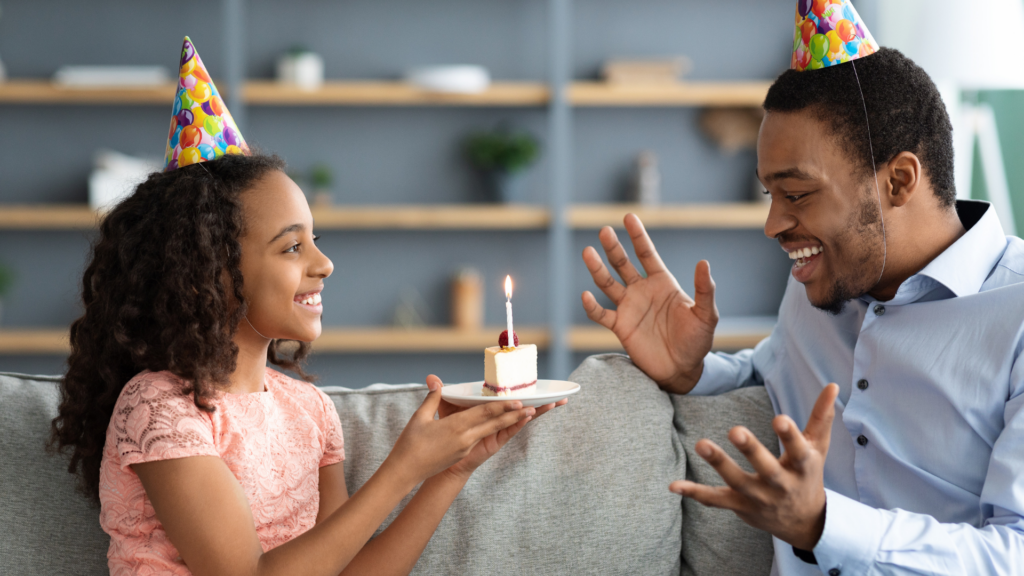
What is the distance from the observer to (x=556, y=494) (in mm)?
1427

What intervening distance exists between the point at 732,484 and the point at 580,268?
129 inches

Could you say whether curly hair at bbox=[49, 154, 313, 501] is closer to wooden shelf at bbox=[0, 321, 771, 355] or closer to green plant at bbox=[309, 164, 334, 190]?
wooden shelf at bbox=[0, 321, 771, 355]

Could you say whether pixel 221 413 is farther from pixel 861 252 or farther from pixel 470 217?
pixel 470 217

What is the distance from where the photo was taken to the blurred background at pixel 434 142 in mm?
3857

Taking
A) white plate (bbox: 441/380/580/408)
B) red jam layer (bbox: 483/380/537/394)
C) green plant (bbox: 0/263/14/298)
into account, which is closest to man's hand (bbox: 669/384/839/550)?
white plate (bbox: 441/380/580/408)

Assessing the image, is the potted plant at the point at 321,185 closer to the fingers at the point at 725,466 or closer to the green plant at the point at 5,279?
the green plant at the point at 5,279

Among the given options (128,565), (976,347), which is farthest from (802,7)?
Answer: (128,565)

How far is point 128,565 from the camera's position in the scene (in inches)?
47.3

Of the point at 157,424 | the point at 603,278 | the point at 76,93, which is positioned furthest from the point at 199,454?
the point at 76,93

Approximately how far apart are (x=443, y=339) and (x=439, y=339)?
19 mm

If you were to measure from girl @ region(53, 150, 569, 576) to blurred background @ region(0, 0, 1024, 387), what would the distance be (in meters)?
2.53

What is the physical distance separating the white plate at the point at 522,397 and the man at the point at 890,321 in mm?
254

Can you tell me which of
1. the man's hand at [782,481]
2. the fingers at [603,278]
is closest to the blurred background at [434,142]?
the fingers at [603,278]

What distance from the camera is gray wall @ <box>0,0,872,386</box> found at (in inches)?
156
